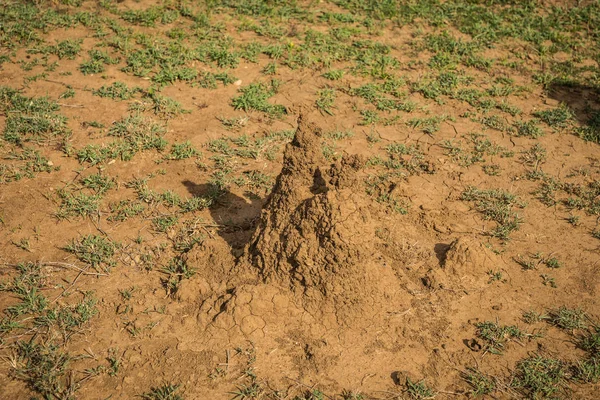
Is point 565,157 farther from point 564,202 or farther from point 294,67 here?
point 294,67

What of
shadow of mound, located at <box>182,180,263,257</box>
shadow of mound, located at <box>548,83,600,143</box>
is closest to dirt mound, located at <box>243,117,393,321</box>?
shadow of mound, located at <box>182,180,263,257</box>

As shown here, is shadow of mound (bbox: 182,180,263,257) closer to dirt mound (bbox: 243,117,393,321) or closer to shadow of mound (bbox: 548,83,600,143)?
dirt mound (bbox: 243,117,393,321)

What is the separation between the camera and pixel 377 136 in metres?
6.12

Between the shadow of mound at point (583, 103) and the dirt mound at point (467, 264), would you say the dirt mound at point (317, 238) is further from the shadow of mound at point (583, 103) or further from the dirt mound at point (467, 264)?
the shadow of mound at point (583, 103)

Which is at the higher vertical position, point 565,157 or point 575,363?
point 565,157

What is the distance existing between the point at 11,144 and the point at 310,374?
14.0 feet

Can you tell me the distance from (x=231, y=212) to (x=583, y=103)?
5.00m

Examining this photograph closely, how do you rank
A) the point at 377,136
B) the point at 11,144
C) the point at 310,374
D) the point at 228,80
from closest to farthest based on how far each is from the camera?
the point at 310,374, the point at 11,144, the point at 377,136, the point at 228,80

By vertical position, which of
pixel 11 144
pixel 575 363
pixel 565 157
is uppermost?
pixel 565 157

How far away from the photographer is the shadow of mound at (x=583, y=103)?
20.9 feet

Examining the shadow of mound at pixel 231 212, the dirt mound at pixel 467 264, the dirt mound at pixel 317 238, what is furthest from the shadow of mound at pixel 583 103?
the shadow of mound at pixel 231 212

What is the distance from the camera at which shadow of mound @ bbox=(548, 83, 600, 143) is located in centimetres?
637

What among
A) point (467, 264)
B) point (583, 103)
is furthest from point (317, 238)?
point (583, 103)

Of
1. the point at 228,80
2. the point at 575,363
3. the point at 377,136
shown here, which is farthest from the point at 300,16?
the point at 575,363
